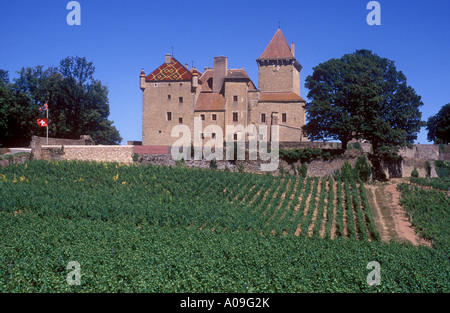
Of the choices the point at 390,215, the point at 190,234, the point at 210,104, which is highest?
Result: the point at 210,104

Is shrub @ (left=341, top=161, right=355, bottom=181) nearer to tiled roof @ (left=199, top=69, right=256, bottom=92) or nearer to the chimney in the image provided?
tiled roof @ (left=199, top=69, right=256, bottom=92)

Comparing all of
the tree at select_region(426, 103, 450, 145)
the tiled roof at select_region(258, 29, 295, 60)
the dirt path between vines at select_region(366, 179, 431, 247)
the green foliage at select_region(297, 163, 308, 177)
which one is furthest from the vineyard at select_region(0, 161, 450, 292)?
the tree at select_region(426, 103, 450, 145)

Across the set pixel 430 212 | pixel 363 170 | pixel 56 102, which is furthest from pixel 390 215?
pixel 56 102

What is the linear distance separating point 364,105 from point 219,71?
15.9 m

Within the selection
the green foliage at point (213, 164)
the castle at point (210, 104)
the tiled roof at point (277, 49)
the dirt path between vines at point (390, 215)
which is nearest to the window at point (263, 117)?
the castle at point (210, 104)

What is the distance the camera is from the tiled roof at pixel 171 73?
41406 mm

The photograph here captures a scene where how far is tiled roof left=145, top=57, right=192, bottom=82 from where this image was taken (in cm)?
4141

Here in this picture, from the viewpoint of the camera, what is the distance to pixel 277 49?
148 ft

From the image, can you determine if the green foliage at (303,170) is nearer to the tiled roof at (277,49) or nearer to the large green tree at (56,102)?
the tiled roof at (277,49)

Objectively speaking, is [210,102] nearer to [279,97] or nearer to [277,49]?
[279,97]

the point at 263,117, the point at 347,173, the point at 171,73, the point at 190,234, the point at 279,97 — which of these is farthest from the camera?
the point at 279,97

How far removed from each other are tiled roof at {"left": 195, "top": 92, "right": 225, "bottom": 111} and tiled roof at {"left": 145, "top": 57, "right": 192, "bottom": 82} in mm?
2707

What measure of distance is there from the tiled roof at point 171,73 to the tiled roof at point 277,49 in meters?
8.34
